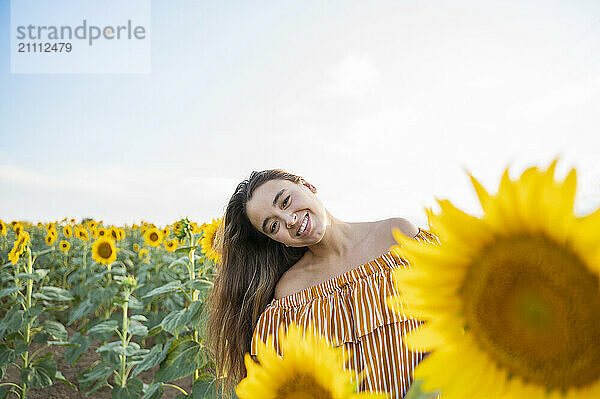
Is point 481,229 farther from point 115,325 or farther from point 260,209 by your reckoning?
point 115,325

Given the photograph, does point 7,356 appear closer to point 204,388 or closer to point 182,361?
point 182,361

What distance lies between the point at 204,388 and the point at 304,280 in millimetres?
1025

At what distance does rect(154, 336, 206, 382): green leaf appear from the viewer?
2506mm

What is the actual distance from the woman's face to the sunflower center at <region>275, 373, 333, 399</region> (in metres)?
1.29

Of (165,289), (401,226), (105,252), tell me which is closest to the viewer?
(401,226)

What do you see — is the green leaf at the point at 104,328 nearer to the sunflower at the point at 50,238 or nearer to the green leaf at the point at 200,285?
the green leaf at the point at 200,285

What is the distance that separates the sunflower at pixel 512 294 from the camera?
0.23 metres

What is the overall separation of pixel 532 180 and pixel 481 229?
39 millimetres

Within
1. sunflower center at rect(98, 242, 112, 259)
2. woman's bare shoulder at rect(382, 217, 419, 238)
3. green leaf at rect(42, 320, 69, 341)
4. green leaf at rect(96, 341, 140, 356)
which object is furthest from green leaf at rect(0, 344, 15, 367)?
woman's bare shoulder at rect(382, 217, 419, 238)

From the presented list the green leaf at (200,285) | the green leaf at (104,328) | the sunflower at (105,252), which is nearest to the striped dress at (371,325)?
the green leaf at (200,285)

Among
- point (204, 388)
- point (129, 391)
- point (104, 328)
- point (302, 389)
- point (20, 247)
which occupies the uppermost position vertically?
point (20, 247)

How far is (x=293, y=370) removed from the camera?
312 mm

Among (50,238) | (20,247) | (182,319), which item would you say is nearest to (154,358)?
(182,319)

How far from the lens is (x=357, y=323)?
58.2 inches
